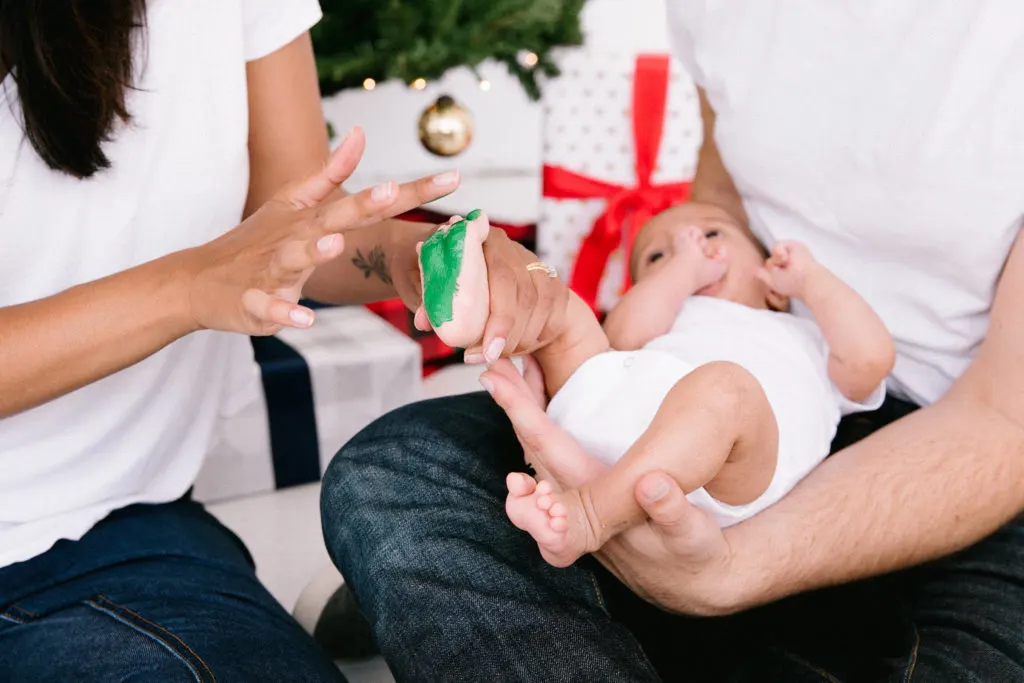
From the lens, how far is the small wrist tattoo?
0.78 m

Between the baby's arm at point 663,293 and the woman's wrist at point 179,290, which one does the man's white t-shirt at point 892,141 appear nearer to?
the baby's arm at point 663,293

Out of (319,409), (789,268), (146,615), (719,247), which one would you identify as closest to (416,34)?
(319,409)

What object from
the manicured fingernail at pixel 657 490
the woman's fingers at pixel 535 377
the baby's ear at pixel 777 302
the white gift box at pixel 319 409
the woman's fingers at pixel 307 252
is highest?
the woman's fingers at pixel 307 252

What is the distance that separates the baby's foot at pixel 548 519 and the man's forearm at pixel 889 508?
14 cm

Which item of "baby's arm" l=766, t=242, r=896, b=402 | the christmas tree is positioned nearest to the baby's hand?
"baby's arm" l=766, t=242, r=896, b=402

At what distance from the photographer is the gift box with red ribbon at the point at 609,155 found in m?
1.78

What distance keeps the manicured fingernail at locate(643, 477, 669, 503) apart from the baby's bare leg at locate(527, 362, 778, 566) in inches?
1.7

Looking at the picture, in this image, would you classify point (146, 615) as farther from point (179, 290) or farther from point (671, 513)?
point (671, 513)

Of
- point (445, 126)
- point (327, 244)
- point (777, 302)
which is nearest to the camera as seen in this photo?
point (327, 244)

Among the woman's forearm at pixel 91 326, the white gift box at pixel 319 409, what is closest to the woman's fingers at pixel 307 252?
the woman's forearm at pixel 91 326

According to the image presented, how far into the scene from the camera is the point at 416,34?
157 centimetres

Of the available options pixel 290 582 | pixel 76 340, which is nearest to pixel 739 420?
pixel 76 340

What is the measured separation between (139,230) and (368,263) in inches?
7.9

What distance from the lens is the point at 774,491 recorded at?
705 millimetres
